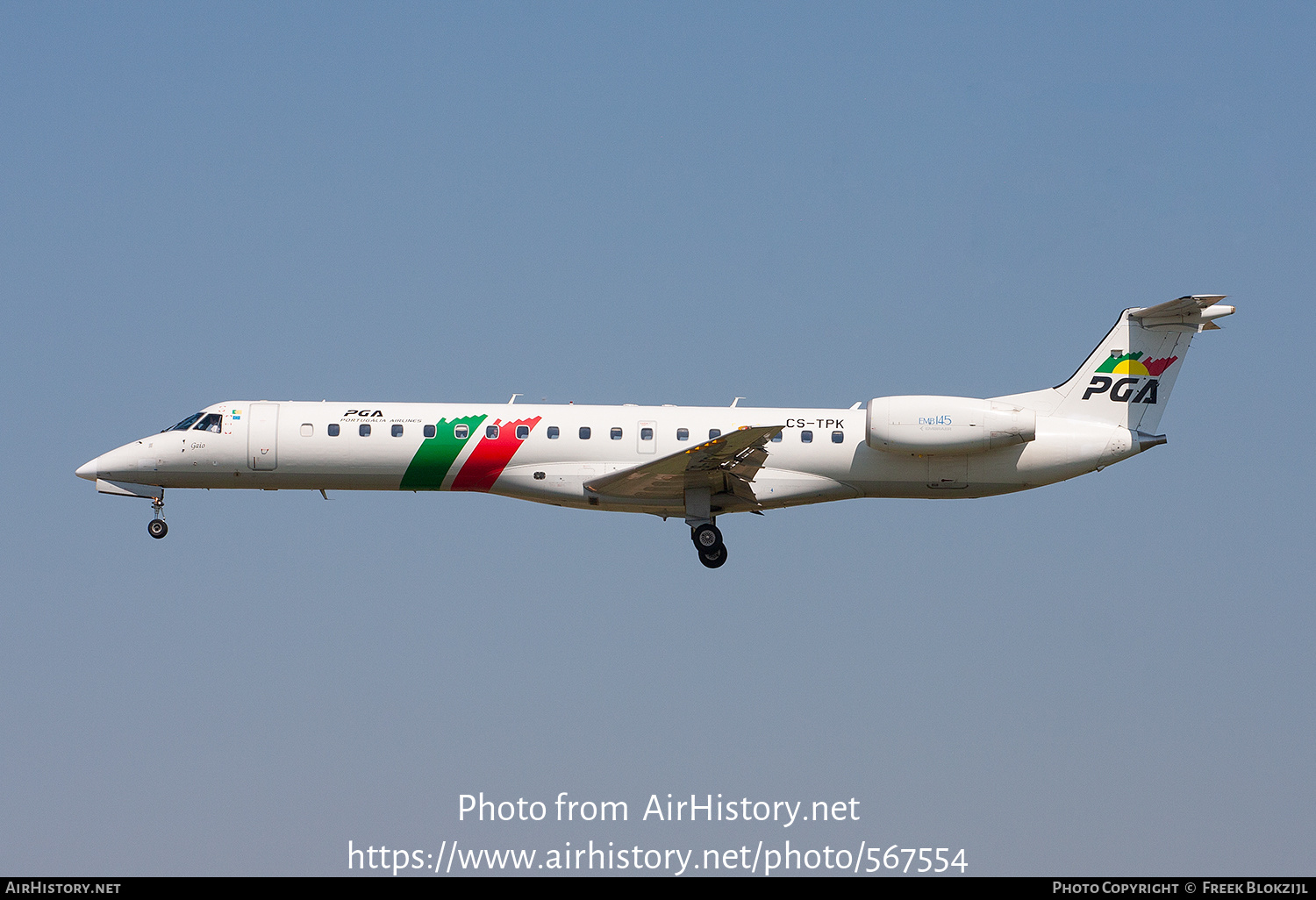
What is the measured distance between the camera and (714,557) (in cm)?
2720

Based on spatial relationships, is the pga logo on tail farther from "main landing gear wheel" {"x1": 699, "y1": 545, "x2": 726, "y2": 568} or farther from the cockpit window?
the cockpit window

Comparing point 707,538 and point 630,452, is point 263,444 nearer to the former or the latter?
point 630,452

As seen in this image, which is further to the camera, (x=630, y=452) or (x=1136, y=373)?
(x=1136, y=373)

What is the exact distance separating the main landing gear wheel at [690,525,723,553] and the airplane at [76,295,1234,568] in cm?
3

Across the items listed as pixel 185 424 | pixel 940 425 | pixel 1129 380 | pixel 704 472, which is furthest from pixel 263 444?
pixel 1129 380

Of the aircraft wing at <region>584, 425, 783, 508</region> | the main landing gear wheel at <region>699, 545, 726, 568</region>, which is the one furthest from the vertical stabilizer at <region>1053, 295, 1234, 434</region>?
the main landing gear wheel at <region>699, 545, 726, 568</region>

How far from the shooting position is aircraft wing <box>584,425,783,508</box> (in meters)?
25.6

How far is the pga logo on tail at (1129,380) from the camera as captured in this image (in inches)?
1118

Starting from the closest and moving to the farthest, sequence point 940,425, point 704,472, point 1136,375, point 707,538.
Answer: point 704,472, point 940,425, point 707,538, point 1136,375

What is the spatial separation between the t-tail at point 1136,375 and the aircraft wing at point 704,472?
6497mm

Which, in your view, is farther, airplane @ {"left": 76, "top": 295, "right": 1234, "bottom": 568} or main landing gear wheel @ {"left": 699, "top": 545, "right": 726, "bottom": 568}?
main landing gear wheel @ {"left": 699, "top": 545, "right": 726, "bottom": 568}

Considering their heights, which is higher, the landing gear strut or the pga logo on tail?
the pga logo on tail

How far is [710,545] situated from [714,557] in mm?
260

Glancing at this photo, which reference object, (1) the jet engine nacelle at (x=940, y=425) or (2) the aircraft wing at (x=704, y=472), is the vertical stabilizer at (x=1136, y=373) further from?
(2) the aircraft wing at (x=704, y=472)
